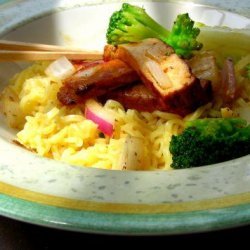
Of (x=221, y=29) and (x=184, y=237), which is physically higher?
(x=221, y=29)

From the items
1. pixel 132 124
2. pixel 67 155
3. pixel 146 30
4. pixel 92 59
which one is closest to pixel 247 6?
pixel 146 30

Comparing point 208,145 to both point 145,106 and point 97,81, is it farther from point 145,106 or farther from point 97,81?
point 97,81

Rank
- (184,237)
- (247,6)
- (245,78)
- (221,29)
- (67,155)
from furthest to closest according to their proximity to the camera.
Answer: (247,6)
(221,29)
(245,78)
(67,155)
(184,237)

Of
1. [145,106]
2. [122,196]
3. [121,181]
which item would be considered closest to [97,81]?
[145,106]

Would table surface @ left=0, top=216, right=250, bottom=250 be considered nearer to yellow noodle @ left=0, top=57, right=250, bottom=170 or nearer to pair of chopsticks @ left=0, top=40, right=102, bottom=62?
yellow noodle @ left=0, top=57, right=250, bottom=170

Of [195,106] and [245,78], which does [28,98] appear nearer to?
[195,106]

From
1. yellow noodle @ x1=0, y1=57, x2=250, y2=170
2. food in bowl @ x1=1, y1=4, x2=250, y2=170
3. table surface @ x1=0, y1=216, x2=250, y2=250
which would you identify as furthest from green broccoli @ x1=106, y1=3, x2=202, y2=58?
table surface @ x1=0, y1=216, x2=250, y2=250

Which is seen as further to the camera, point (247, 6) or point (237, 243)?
point (247, 6)
